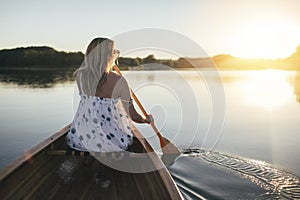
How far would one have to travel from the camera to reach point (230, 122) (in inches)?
274

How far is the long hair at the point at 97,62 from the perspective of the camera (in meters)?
2.30

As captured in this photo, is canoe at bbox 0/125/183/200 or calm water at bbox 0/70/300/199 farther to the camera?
calm water at bbox 0/70/300/199

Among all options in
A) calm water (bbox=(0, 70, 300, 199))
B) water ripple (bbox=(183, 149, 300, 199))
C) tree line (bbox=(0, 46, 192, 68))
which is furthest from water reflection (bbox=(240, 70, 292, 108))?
tree line (bbox=(0, 46, 192, 68))

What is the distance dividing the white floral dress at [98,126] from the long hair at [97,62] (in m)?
0.15

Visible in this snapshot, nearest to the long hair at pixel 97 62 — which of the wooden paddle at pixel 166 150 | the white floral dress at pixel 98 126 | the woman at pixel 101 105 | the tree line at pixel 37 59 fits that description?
the woman at pixel 101 105

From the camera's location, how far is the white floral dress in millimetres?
2410

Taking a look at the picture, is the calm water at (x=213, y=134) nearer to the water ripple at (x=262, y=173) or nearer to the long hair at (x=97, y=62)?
the water ripple at (x=262, y=173)

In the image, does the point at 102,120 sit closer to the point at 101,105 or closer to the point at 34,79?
the point at 101,105

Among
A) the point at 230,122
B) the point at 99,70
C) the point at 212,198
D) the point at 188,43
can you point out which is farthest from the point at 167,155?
the point at 230,122

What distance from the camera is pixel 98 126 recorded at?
2.43m

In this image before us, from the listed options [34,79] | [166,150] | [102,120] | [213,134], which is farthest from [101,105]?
[34,79]

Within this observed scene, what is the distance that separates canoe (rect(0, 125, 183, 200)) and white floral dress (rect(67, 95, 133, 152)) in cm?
9

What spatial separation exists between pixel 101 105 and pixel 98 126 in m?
0.18

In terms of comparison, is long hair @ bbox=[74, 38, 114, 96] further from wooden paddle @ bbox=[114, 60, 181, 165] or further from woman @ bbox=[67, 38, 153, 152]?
wooden paddle @ bbox=[114, 60, 181, 165]
